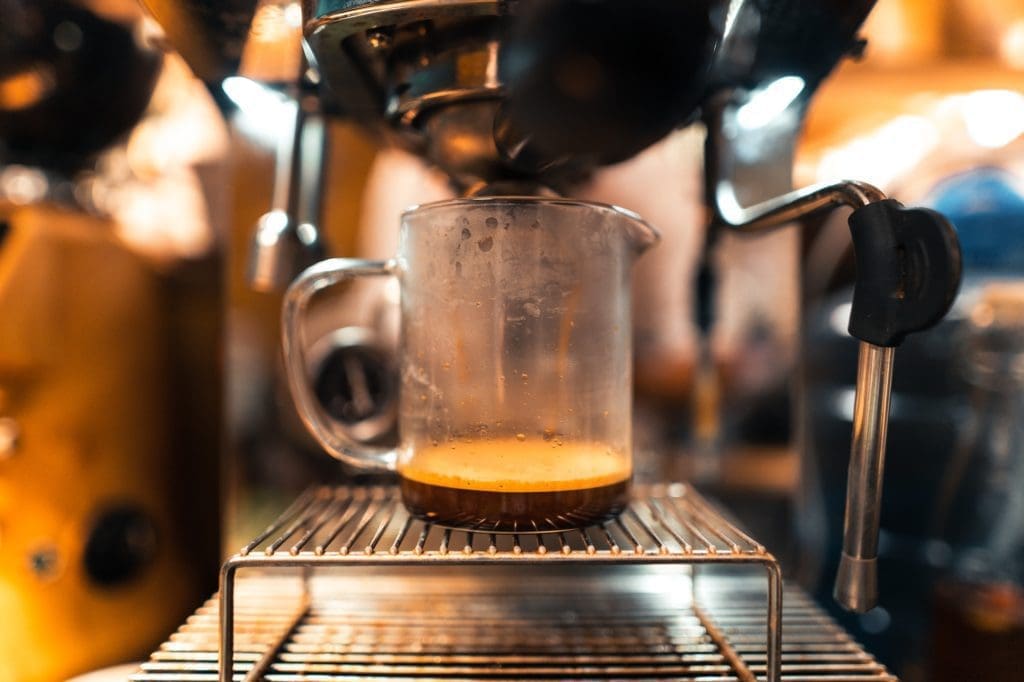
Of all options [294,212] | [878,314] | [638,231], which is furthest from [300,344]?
[878,314]

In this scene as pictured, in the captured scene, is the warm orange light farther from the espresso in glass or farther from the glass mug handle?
the espresso in glass

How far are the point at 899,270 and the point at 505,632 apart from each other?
324 mm

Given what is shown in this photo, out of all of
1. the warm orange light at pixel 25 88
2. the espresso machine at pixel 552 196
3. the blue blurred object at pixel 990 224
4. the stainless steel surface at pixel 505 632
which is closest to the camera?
the espresso machine at pixel 552 196

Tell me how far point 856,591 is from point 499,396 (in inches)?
8.2

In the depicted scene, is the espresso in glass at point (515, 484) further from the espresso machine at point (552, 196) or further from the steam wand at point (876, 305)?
the steam wand at point (876, 305)

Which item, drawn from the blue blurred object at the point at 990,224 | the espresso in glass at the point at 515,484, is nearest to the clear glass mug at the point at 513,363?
the espresso in glass at the point at 515,484

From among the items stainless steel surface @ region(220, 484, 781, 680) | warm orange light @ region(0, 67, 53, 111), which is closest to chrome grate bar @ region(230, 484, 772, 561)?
stainless steel surface @ region(220, 484, 781, 680)

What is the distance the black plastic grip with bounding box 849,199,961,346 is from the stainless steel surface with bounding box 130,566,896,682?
205mm

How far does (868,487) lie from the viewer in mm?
338

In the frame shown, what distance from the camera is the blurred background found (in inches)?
23.0

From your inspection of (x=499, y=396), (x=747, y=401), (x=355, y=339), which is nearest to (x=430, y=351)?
(x=499, y=396)

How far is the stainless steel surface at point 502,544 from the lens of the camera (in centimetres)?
33

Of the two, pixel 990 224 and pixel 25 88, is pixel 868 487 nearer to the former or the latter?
pixel 990 224

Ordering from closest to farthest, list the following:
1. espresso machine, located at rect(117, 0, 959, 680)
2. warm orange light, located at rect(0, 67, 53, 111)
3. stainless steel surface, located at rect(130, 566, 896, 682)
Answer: espresso machine, located at rect(117, 0, 959, 680), stainless steel surface, located at rect(130, 566, 896, 682), warm orange light, located at rect(0, 67, 53, 111)
